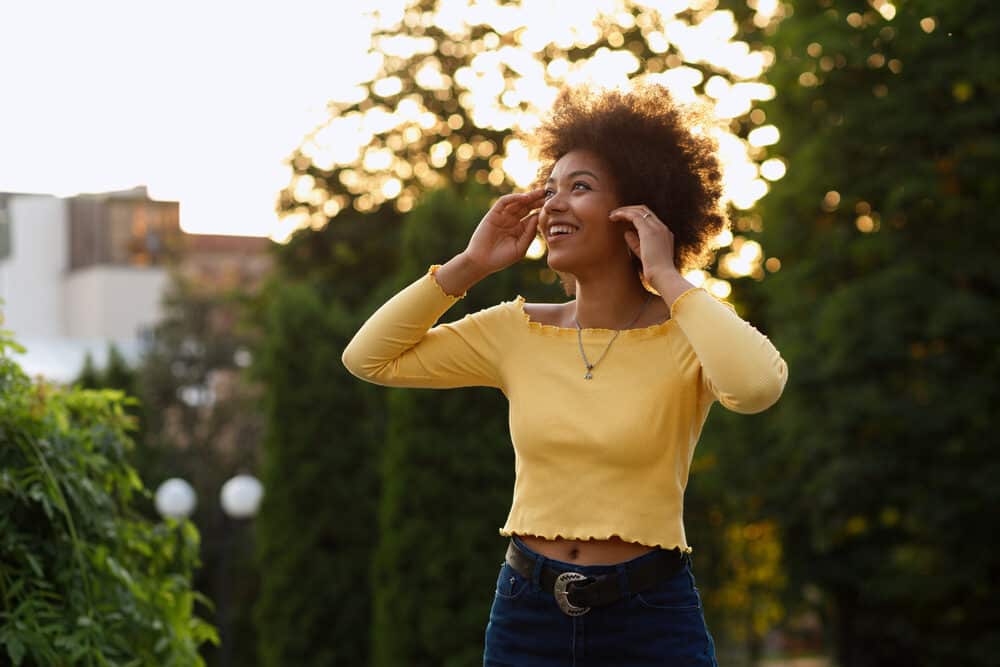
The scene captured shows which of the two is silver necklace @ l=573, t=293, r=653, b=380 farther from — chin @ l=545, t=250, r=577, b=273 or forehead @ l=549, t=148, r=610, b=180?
forehead @ l=549, t=148, r=610, b=180

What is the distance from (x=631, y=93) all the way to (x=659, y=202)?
25cm

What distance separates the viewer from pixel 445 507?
38.7 feet

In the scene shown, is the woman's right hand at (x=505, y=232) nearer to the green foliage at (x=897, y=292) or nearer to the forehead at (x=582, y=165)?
the forehead at (x=582, y=165)

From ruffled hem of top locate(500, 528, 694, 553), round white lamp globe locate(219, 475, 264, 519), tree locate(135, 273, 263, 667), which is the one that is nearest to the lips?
ruffled hem of top locate(500, 528, 694, 553)

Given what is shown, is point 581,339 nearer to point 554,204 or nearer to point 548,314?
point 548,314

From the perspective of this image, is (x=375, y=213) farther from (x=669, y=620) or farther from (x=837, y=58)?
(x=669, y=620)

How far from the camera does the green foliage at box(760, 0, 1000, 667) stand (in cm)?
1448

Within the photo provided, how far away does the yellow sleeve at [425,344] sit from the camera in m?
3.12

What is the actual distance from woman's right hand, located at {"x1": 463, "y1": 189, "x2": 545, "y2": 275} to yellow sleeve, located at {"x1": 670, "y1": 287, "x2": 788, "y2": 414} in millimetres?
490

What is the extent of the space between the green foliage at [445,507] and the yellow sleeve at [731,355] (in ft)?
28.2

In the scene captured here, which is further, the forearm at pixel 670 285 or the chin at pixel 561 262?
the chin at pixel 561 262

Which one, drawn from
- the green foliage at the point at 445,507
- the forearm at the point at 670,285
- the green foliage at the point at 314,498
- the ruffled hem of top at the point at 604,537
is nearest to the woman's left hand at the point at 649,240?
the forearm at the point at 670,285

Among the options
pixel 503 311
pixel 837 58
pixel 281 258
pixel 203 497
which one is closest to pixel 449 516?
pixel 837 58

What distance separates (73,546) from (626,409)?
1658 millimetres
